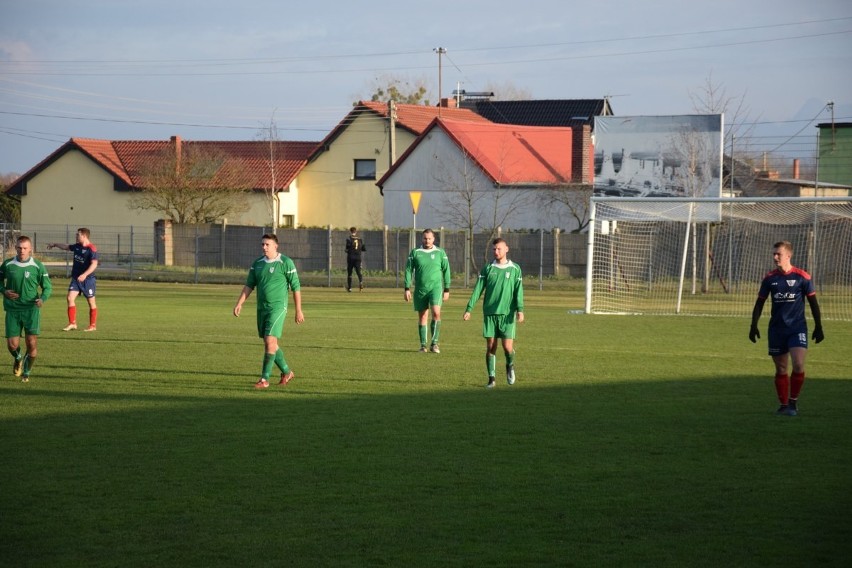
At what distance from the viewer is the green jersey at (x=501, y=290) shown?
1396cm

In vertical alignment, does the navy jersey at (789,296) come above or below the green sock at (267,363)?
above

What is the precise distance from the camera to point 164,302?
31.2m

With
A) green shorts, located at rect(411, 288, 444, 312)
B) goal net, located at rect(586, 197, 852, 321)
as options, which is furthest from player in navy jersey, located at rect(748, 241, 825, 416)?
goal net, located at rect(586, 197, 852, 321)

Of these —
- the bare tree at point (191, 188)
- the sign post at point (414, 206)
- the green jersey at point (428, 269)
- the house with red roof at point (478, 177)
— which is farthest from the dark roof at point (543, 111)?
the green jersey at point (428, 269)

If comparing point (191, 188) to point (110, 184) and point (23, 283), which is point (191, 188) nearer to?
point (110, 184)

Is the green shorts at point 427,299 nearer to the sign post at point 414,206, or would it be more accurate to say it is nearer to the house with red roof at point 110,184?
the sign post at point 414,206

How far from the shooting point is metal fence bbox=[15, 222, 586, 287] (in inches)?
1719

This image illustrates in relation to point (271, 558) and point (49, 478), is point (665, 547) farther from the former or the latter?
point (49, 478)

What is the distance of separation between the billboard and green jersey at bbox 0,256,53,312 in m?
27.1

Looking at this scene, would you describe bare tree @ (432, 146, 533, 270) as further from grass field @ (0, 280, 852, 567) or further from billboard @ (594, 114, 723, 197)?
grass field @ (0, 280, 852, 567)

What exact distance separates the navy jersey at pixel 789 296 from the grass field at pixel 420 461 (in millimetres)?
1075

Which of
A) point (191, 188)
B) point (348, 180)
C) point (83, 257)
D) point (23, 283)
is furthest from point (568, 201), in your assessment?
point (23, 283)

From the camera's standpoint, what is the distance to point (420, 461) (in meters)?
9.47

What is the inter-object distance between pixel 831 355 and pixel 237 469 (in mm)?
12371
